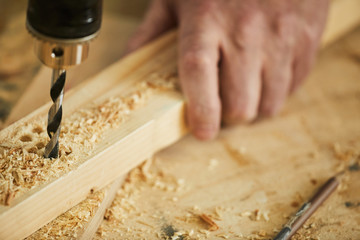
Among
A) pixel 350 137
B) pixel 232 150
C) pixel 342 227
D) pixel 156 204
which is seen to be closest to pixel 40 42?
pixel 156 204

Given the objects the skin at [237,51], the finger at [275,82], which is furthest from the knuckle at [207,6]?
the finger at [275,82]

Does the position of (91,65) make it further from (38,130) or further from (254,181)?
(254,181)

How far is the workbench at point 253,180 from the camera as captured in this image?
117cm

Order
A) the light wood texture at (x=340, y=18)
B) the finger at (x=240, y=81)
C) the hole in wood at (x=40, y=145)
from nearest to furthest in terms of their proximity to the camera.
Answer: the hole in wood at (x=40, y=145), the finger at (x=240, y=81), the light wood texture at (x=340, y=18)

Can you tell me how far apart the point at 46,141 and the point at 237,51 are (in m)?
0.71

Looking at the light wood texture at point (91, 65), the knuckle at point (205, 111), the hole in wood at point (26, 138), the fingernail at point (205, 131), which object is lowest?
the light wood texture at point (91, 65)

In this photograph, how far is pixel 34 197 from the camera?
980 millimetres

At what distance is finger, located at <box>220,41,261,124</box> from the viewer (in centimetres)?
145

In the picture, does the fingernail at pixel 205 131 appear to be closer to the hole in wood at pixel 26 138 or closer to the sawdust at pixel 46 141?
the sawdust at pixel 46 141

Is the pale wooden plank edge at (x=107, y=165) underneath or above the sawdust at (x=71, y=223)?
above

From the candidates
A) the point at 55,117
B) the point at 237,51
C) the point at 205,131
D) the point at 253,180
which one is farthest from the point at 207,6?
the point at 55,117

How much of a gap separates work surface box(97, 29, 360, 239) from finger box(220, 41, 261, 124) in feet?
0.38

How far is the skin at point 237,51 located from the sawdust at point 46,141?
0.68 feet

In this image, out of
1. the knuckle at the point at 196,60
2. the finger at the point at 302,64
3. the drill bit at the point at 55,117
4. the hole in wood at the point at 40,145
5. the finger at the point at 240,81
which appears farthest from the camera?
the finger at the point at 302,64
